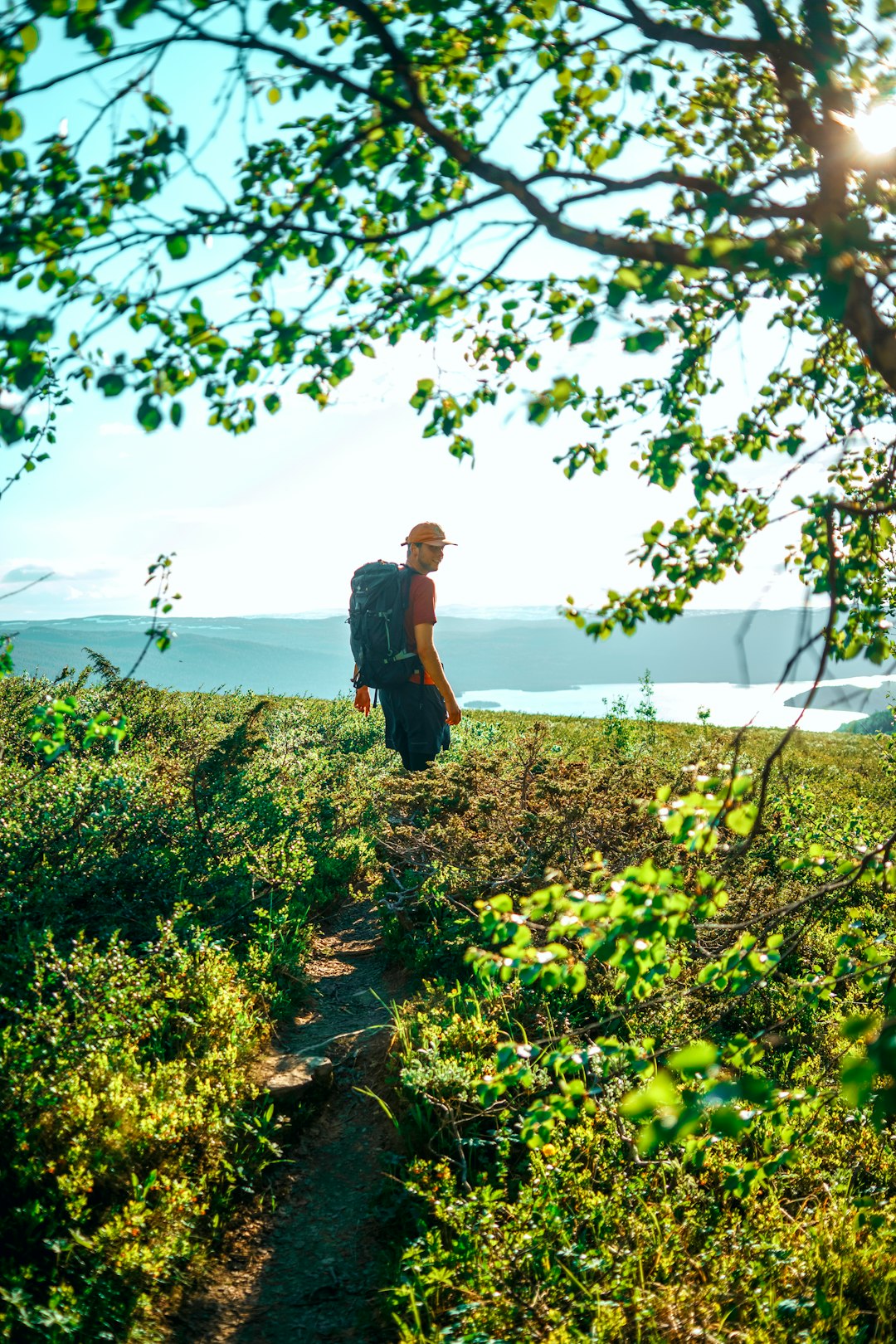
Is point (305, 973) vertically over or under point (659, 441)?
under

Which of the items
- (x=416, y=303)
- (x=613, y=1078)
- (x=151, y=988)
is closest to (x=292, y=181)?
(x=416, y=303)

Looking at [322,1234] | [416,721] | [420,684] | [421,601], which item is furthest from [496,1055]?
[416,721]

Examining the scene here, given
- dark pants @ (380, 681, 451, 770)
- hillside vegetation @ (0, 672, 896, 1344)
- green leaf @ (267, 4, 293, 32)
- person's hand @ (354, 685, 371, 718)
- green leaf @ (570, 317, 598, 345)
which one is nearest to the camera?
green leaf @ (570, 317, 598, 345)

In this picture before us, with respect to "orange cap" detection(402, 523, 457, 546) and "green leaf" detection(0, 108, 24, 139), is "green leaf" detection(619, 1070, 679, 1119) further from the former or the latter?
"orange cap" detection(402, 523, 457, 546)

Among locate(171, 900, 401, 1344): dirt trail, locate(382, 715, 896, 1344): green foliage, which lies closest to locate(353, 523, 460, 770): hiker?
locate(382, 715, 896, 1344): green foliage

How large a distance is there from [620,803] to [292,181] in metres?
5.68

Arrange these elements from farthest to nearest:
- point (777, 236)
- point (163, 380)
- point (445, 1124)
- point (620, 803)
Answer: point (620, 803), point (445, 1124), point (163, 380), point (777, 236)

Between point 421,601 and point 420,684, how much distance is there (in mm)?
902

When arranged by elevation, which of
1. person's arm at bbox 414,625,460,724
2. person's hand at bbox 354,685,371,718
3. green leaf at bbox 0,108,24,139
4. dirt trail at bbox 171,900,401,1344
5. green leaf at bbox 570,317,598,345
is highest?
green leaf at bbox 0,108,24,139

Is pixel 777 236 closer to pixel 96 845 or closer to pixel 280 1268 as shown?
pixel 280 1268

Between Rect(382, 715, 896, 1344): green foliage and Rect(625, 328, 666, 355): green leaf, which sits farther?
Rect(382, 715, 896, 1344): green foliage

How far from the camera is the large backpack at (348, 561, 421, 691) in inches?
306

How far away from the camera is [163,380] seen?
2.65 meters

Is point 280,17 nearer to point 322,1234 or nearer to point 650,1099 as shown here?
point 650,1099
